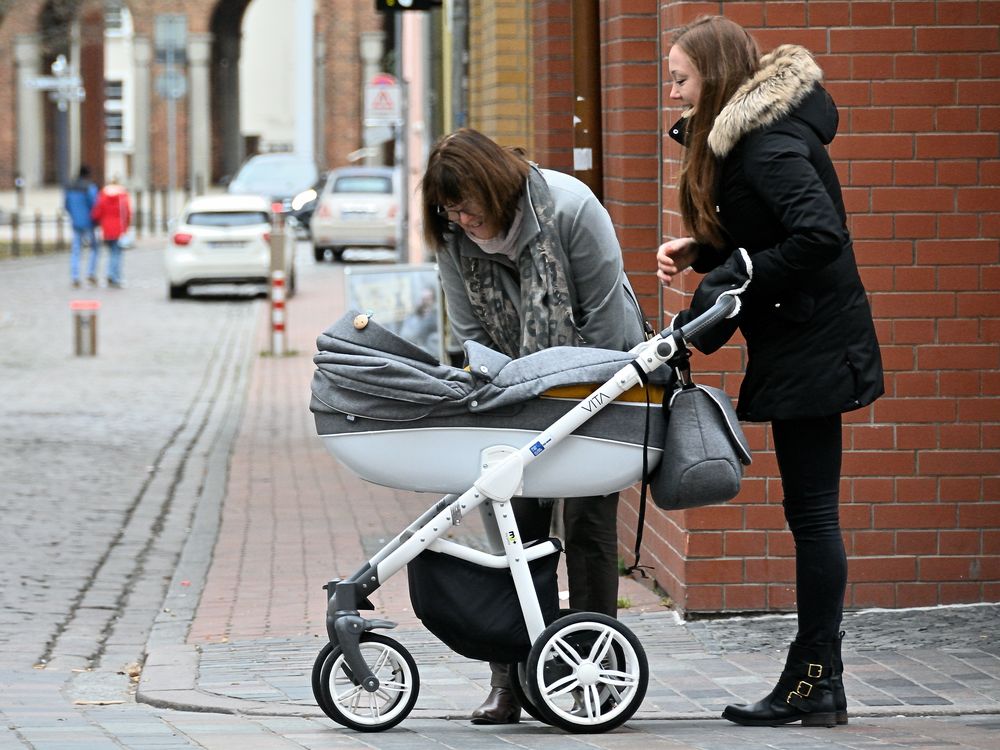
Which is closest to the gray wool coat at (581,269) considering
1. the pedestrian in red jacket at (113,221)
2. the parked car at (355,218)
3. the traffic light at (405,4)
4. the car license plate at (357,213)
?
the traffic light at (405,4)

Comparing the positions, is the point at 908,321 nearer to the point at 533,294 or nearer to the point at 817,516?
the point at 817,516

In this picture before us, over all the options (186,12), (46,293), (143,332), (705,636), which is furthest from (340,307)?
(186,12)

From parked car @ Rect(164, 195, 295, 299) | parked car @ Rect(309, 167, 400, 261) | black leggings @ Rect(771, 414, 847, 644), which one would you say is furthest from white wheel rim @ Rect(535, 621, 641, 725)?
parked car @ Rect(309, 167, 400, 261)

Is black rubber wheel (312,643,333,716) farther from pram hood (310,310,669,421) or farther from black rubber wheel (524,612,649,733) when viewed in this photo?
pram hood (310,310,669,421)

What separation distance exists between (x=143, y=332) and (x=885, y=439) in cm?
1564

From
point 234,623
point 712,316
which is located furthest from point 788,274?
point 234,623

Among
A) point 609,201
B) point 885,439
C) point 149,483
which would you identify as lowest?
point 149,483

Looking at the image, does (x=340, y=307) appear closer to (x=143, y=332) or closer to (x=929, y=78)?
(x=143, y=332)

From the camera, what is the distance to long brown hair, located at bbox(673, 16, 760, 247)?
465 centimetres

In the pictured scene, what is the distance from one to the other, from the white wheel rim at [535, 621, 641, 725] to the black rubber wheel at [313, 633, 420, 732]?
38 centimetres

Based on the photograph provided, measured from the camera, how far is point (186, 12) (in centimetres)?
5859

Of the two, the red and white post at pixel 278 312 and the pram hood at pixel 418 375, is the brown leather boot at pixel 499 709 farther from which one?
the red and white post at pixel 278 312

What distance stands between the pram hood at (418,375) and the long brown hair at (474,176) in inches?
14.1

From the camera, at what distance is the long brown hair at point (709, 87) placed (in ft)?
15.3
